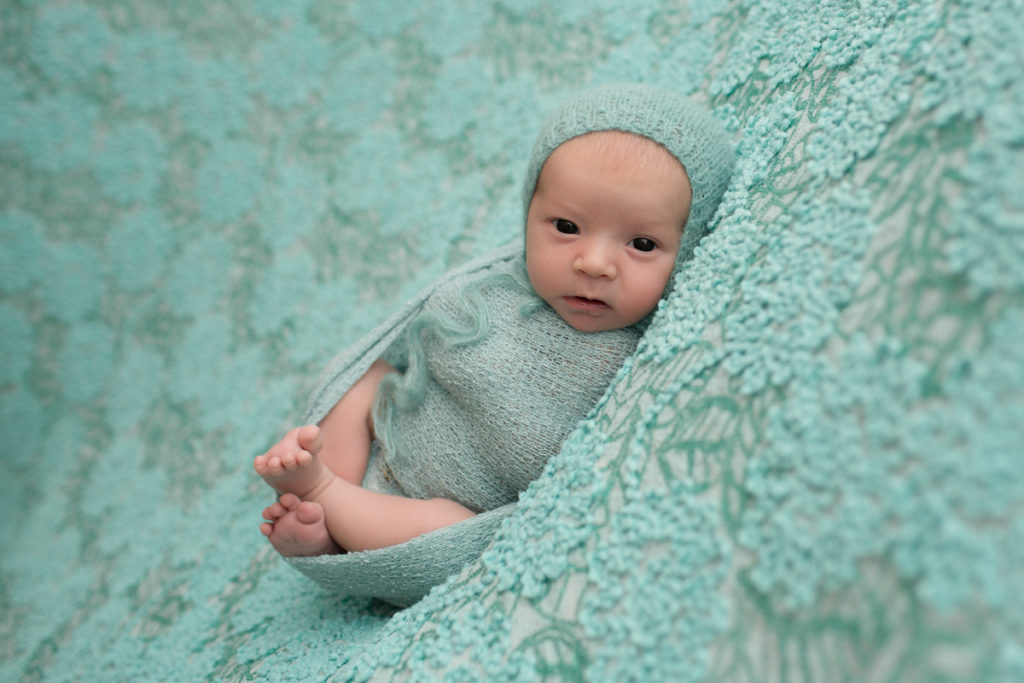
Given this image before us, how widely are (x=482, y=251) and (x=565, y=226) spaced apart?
48 centimetres

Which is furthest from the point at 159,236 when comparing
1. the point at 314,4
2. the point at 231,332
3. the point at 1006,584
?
the point at 1006,584

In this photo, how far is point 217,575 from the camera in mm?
1167

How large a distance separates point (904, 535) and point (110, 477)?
4.47ft

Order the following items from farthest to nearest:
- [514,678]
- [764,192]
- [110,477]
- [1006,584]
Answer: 1. [110,477]
2. [764,192]
3. [514,678]
4. [1006,584]

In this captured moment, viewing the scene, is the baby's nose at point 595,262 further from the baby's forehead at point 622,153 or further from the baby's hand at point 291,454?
the baby's hand at point 291,454

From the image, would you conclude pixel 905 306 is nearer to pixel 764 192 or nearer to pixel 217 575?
pixel 764 192

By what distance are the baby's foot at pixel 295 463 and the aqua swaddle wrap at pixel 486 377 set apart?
95 millimetres

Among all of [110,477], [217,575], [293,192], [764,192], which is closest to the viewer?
[764,192]

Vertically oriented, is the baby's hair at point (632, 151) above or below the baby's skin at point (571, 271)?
above

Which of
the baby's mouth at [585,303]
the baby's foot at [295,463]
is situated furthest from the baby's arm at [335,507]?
the baby's mouth at [585,303]

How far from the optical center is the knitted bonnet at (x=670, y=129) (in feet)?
2.90

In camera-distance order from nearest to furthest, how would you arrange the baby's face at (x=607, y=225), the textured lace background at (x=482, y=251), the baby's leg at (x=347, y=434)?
the textured lace background at (x=482, y=251), the baby's face at (x=607, y=225), the baby's leg at (x=347, y=434)

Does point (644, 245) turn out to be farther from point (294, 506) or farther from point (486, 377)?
point (294, 506)

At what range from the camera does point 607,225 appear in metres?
0.89
